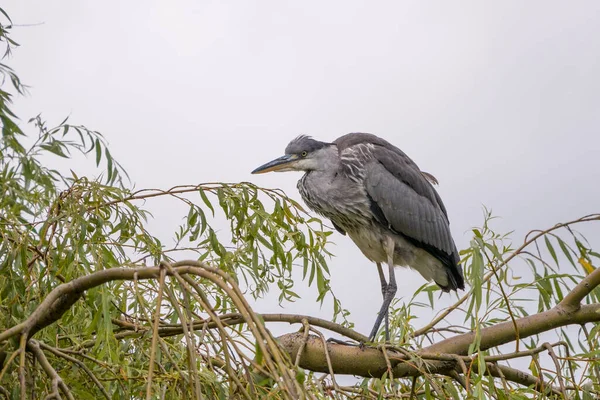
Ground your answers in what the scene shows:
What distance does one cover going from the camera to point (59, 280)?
6.71 ft

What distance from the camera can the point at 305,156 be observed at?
4195 millimetres

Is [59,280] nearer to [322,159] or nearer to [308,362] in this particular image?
[308,362]

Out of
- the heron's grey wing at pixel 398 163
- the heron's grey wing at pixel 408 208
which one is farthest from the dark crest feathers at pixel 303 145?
the heron's grey wing at pixel 408 208

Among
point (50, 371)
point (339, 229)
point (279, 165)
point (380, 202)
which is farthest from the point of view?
point (339, 229)

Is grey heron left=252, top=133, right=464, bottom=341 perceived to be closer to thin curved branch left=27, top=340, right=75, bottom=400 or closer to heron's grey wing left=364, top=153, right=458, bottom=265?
heron's grey wing left=364, top=153, right=458, bottom=265

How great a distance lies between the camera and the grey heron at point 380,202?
4023 mm

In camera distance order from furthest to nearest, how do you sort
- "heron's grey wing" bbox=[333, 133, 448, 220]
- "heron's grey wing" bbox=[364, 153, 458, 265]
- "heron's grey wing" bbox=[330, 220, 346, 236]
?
"heron's grey wing" bbox=[330, 220, 346, 236], "heron's grey wing" bbox=[333, 133, 448, 220], "heron's grey wing" bbox=[364, 153, 458, 265]

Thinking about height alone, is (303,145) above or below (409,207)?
above

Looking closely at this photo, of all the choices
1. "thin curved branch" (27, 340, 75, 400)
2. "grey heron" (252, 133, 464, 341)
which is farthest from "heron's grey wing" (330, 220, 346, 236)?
"thin curved branch" (27, 340, 75, 400)

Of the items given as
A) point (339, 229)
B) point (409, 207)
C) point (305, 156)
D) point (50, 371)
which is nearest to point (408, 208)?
point (409, 207)

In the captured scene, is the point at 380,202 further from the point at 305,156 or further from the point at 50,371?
the point at 50,371

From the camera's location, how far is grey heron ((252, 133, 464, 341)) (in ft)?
13.2

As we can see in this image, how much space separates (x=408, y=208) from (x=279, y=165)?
70 cm

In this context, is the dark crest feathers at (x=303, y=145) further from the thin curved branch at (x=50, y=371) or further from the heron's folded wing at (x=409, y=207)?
the thin curved branch at (x=50, y=371)
